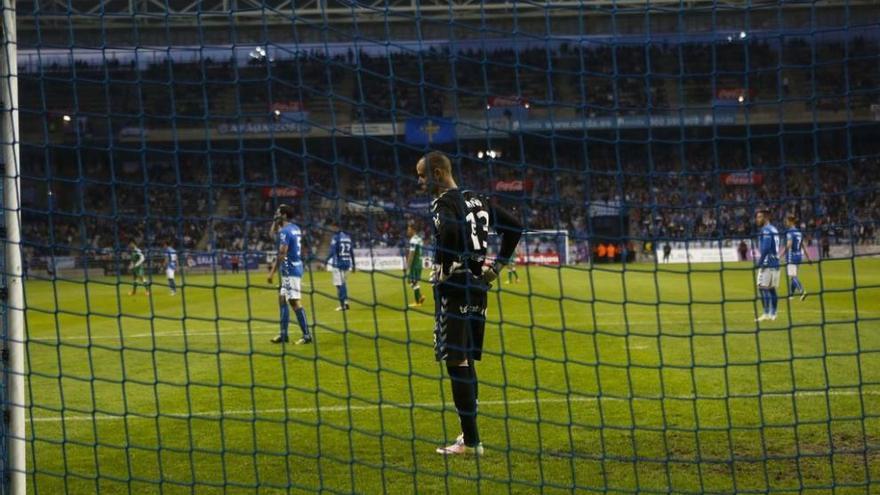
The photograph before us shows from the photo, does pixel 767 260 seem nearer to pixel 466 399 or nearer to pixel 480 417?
pixel 480 417

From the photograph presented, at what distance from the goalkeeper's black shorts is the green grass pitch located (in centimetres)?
16

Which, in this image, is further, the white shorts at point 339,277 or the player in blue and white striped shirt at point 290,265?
the white shorts at point 339,277

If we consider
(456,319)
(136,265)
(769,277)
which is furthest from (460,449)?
(136,265)

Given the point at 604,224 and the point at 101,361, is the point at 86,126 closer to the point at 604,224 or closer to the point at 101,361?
the point at 604,224

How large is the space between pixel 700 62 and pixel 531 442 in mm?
28775

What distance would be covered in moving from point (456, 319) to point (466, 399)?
1.88 ft

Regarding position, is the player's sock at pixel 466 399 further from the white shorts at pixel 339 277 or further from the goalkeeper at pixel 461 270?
the white shorts at pixel 339 277

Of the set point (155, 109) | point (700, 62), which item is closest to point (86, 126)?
point (155, 109)

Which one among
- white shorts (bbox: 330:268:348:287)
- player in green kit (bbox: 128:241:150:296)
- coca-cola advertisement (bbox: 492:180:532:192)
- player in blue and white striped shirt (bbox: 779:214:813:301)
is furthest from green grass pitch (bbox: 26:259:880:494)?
coca-cola advertisement (bbox: 492:180:532:192)

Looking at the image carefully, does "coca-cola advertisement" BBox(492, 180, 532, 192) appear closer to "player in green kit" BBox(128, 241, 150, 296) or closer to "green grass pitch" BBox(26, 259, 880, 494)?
"player in green kit" BBox(128, 241, 150, 296)

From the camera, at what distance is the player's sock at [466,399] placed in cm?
649

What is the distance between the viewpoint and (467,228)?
6.37 metres

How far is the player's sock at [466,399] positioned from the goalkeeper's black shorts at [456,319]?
0.12 meters

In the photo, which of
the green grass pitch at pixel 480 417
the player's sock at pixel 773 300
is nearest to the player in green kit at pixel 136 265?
the green grass pitch at pixel 480 417
